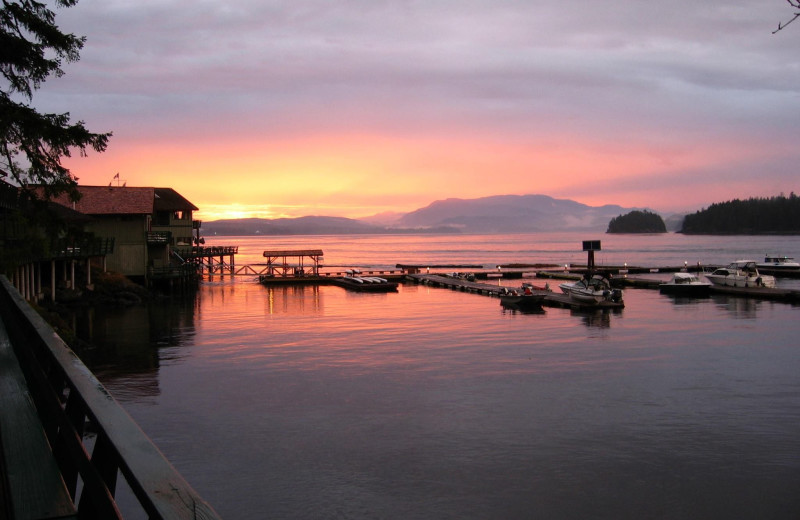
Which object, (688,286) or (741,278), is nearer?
(688,286)

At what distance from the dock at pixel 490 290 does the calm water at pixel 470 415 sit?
805 centimetres

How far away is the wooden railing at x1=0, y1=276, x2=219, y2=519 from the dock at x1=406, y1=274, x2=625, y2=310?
4222 centimetres

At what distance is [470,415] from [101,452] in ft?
53.3

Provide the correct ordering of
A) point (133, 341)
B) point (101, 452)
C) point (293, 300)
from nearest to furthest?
point (101, 452) < point (133, 341) < point (293, 300)

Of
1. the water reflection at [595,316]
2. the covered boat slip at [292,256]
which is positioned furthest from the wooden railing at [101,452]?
the covered boat slip at [292,256]

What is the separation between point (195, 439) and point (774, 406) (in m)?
15.8

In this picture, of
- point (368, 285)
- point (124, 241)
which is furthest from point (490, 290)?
point (124, 241)

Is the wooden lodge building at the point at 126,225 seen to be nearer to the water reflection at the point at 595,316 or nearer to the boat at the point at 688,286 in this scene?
the water reflection at the point at 595,316

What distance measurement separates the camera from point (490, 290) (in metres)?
55.2

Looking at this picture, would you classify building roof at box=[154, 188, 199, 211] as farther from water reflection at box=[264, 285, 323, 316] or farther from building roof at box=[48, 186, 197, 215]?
water reflection at box=[264, 285, 323, 316]

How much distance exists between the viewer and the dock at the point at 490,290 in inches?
A: 1762

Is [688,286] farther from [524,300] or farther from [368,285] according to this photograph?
[368,285]

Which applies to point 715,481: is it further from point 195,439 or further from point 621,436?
point 195,439

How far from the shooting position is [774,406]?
19734 mm
